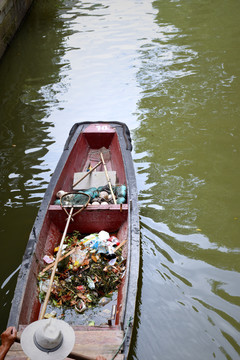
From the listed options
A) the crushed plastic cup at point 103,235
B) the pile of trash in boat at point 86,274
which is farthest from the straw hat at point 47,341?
the crushed plastic cup at point 103,235

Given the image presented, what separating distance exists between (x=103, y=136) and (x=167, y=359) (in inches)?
159

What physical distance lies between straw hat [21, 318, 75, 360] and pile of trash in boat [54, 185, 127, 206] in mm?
2667

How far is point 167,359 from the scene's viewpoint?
4059 mm

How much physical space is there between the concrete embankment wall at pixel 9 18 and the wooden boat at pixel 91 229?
618 centimetres

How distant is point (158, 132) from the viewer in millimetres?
7801

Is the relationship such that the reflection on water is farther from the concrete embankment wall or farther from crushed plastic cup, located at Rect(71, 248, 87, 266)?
the concrete embankment wall

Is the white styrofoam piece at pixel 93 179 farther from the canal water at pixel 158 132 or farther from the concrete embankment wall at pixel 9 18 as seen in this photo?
the concrete embankment wall at pixel 9 18

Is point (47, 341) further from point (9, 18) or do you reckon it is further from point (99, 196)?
point (9, 18)

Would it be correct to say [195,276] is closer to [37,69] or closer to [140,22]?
[37,69]

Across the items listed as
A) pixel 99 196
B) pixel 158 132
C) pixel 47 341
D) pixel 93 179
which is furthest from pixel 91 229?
pixel 158 132

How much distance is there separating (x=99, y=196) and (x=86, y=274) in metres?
1.44

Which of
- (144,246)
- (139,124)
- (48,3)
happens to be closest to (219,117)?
(139,124)

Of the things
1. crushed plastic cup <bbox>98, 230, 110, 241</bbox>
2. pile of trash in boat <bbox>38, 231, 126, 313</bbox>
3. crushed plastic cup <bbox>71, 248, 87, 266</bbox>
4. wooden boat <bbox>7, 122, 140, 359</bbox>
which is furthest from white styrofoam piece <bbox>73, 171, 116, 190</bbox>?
crushed plastic cup <bbox>71, 248, 87, 266</bbox>

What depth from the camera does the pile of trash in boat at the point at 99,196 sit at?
5463 mm
